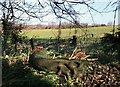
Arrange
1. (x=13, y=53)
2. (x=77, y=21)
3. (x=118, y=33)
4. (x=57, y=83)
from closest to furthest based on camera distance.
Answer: (x=77, y=21) < (x=57, y=83) < (x=118, y=33) < (x=13, y=53)

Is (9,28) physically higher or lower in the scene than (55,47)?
higher

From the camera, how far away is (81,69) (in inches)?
331

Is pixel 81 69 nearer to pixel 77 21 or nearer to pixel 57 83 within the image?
pixel 57 83

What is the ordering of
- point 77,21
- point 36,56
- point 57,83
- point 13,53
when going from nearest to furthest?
point 77,21 < point 57,83 < point 36,56 < point 13,53

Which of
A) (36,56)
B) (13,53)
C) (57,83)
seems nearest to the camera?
(57,83)

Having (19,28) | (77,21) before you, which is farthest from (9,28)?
(77,21)

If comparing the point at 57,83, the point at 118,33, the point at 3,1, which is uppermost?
the point at 3,1

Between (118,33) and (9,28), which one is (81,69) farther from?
(9,28)

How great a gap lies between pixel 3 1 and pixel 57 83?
240 centimetres

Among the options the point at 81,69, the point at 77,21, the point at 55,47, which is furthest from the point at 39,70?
the point at 55,47

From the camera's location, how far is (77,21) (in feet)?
21.5

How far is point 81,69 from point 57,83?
890 millimetres

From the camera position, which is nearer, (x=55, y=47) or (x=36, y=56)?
(x=36, y=56)

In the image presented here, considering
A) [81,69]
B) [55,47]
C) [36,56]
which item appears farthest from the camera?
[55,47]
